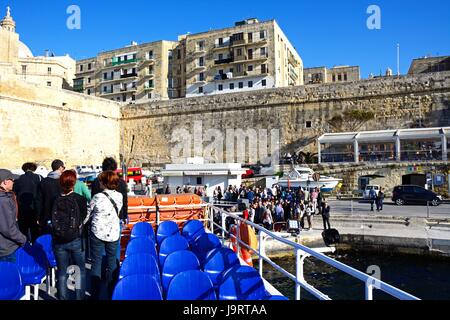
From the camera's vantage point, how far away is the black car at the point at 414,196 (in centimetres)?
1811

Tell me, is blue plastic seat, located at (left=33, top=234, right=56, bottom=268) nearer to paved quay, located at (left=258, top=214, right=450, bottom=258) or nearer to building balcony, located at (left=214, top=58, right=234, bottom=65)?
paved quay, located at (left=258, top=214, right=450, bottom=258)

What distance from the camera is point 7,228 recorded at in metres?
3.44

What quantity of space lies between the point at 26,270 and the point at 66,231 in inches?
26.3

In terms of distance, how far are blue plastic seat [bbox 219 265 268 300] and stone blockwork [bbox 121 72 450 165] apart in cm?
2716

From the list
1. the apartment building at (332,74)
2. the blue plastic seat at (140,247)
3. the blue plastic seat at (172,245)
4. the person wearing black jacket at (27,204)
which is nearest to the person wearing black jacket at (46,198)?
the person wearing black jacket at (27,204)

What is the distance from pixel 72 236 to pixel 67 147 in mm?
31258

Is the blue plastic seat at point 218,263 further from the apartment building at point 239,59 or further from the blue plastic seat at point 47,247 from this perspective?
the apartment building at point 239,59

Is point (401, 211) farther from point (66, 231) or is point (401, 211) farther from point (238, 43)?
point (238, 43)

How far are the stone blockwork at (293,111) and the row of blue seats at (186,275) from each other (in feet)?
85.5

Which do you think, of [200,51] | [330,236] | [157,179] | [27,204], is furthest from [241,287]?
[200,51]
